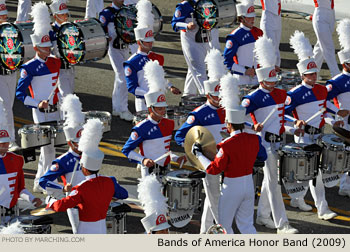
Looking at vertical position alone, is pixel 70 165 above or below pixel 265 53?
below

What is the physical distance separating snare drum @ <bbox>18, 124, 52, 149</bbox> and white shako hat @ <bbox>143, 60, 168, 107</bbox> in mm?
1648

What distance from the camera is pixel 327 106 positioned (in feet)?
38.5

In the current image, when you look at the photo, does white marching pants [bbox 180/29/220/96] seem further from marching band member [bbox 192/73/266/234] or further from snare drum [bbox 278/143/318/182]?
marching band member [bbox 192/73/266/234]

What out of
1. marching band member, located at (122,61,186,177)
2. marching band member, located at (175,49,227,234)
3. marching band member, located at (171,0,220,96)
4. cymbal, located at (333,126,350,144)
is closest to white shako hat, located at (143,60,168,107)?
marching band member, located at (122,61,186,177)

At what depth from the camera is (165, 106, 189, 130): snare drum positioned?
39.2ft

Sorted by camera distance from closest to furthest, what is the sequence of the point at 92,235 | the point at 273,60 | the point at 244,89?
the point at 92,235 → the point at 273,60 → the point at 244,89

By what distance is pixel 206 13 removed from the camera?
14523mm

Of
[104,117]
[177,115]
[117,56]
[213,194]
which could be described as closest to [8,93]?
[104,117]

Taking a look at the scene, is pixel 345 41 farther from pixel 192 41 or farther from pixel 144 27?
pixel 192 41

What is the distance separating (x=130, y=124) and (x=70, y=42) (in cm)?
193

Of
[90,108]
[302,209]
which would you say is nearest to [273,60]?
[302,209]

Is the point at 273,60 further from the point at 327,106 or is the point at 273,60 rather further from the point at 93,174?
the point at 93,174

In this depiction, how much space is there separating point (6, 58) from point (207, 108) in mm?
4086

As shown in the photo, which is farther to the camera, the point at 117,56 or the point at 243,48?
the point at 117,56
